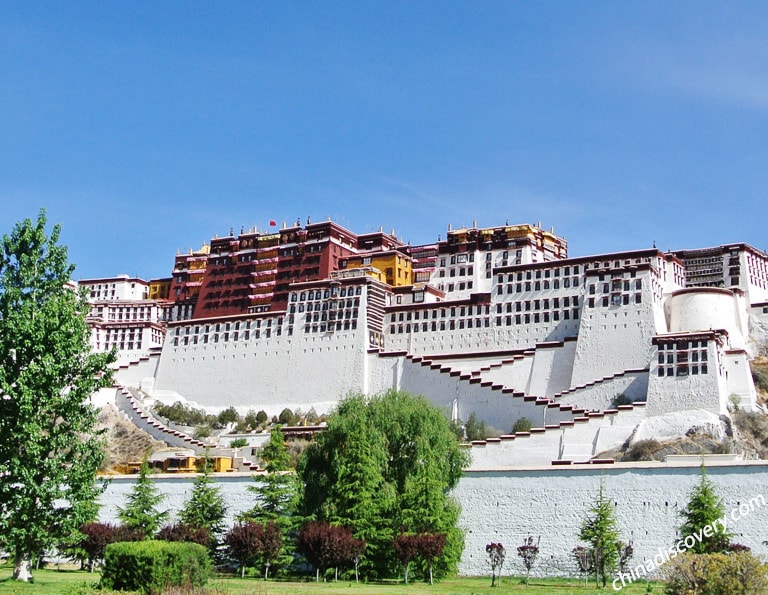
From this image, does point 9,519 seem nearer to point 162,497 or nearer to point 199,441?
point 162,497

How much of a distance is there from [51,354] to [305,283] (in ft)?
183

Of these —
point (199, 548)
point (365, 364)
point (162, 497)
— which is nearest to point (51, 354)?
point (199, 548)

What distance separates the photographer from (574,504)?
126 ft

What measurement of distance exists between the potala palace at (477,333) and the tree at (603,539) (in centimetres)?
2261

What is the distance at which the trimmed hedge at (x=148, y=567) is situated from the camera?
26312mm

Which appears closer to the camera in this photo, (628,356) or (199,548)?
(199,548)

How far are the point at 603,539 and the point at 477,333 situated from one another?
1784 inches

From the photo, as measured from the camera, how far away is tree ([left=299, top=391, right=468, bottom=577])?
37938mm

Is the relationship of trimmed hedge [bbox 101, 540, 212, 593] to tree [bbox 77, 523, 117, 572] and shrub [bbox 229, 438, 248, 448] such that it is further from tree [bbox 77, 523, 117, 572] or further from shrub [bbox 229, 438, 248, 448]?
shrub [bbox 229, 438, 248, 448]

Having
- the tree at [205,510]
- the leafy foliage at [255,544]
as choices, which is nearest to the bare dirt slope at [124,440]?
the tree at [205,510]

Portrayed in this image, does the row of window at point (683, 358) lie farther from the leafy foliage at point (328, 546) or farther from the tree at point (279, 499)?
the leafy foliage at point (328, 546)

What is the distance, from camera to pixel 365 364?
80.1 metres

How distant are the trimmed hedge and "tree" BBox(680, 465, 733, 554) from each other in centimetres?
1575

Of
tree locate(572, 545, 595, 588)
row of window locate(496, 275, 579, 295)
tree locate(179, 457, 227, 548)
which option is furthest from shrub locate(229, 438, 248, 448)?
tree locate(572, 545, 595, 588)
